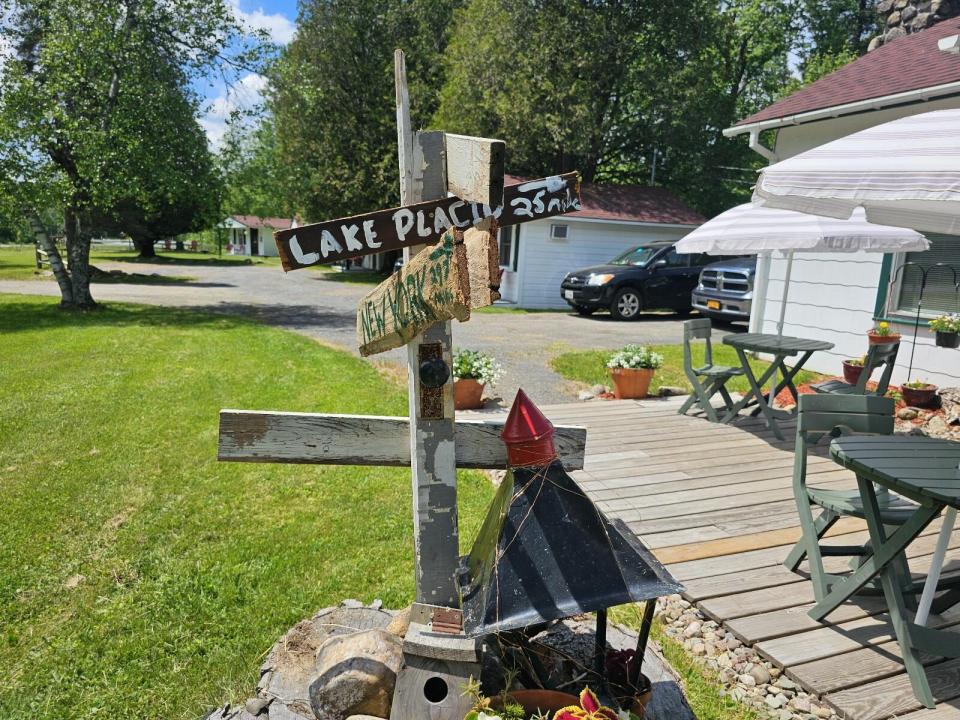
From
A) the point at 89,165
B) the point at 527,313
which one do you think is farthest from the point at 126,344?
the point at 527,313

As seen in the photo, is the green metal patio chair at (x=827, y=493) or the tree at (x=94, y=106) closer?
the green metal patio chair at (x=827, y=493)

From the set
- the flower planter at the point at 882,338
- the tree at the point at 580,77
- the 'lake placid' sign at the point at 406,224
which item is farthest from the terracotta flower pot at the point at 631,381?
the tree at the point at 580,77

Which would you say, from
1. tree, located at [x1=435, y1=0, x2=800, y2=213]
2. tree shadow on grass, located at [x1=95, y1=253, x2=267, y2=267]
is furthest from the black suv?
tree shadow on grass, located at [x1=95, y1=253, x2=267, y2=267]

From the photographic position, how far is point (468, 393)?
653 cm

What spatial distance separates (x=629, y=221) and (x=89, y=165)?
43.6 ft

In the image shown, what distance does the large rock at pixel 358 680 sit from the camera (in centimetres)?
193

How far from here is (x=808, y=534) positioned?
302cm

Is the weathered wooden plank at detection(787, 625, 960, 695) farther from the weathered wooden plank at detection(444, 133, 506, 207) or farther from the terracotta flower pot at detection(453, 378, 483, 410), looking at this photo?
the terracotta flower pot at detection(453, 378, 483, 410)

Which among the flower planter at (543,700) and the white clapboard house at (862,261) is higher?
the white clapboard house at (862,261)

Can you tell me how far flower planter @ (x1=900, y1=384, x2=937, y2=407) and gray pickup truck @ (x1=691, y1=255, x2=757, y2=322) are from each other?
22.1 feet

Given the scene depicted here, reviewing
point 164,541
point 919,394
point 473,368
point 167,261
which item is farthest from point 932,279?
point 167,261

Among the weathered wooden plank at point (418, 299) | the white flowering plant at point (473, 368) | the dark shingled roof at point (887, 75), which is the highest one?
the dark shingled roof at point (887, 75)

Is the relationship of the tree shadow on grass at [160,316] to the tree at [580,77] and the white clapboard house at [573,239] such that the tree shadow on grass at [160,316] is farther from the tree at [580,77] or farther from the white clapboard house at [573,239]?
the tree at [580,77]

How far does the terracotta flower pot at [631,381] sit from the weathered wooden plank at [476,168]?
5766mm
